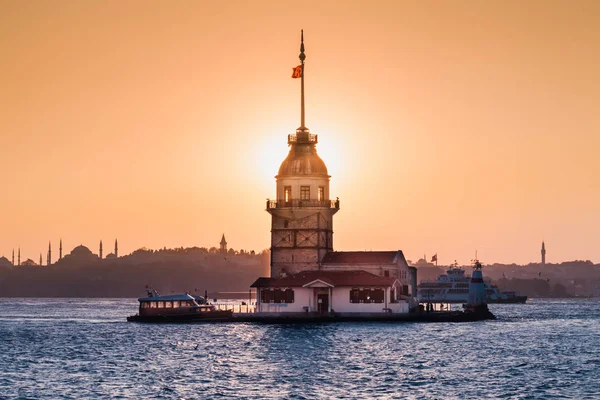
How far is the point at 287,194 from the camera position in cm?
12794

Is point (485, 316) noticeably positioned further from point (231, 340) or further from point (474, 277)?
point (231, 340)

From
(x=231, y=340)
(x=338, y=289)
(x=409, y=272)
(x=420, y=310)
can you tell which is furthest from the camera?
(x=409, y=272)

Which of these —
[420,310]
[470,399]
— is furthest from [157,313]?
[470,399]

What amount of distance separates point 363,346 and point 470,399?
31.4m

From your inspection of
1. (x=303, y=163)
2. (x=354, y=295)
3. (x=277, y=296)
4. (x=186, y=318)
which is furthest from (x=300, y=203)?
(x=186, y=318)

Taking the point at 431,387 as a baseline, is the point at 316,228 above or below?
above

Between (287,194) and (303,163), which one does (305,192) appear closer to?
(287,194)

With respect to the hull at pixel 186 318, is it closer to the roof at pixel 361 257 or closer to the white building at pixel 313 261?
the white building at pixel 313 261

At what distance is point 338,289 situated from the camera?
389 ft

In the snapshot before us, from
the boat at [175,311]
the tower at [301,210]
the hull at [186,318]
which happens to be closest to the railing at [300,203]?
the tower at [301,210]

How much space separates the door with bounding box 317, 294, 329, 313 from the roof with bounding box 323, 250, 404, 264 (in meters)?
7.25

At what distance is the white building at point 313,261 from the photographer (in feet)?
389

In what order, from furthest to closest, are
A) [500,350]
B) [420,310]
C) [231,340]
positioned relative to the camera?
[420,310] < [231,340] < [500,350]

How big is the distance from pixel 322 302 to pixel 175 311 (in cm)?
1663
